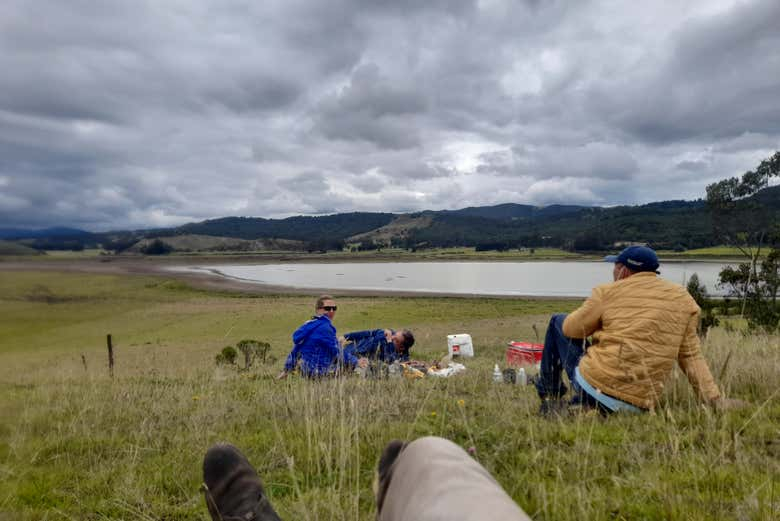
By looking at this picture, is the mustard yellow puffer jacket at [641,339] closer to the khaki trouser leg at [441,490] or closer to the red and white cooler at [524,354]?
the khaki trouser leg at [441,490]

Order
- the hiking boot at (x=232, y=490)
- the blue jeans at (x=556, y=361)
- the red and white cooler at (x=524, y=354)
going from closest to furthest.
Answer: the hiking boot at (x=232, y=490), the blue jeans at (x=556, y=361), the red and white cooler at (x=524, y=354)

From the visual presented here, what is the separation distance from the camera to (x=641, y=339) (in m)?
3.18

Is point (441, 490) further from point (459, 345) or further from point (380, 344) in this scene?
point (459, 345)

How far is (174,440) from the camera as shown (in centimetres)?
340

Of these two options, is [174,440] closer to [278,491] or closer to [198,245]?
[278,491]

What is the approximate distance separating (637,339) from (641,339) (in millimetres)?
31

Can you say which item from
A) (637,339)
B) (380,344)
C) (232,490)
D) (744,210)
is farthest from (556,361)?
(744,210)

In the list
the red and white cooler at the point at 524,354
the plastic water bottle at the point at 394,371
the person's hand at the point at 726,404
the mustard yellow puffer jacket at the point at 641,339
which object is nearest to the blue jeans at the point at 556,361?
the mustard yellow puffer jacket at the point at 641,339

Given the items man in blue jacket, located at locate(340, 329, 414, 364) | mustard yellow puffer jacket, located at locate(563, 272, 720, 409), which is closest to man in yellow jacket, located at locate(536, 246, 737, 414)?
mustard yellow puffer jacket, located at locate(563, 272, 720, 409)

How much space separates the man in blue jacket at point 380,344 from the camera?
810 centimetres

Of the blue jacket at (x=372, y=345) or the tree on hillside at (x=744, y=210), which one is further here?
the tree on hillside at (x=744, y=210)

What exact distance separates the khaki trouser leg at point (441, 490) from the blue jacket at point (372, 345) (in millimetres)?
6584

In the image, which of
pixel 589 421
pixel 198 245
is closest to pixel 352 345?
pixel 589 421

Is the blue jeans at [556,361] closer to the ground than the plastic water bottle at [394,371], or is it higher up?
higher up
